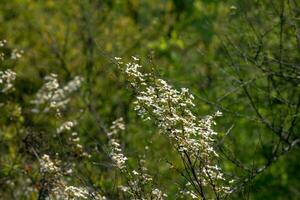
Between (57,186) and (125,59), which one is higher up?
(125,59)

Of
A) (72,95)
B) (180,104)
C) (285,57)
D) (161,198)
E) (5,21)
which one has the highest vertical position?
(5,21)

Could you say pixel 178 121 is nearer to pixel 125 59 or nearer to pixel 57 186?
pixel 57 186

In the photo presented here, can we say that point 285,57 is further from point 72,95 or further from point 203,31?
point 203,31

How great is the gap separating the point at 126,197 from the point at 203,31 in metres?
10.5

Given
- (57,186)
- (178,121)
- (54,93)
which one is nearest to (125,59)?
(54,93)

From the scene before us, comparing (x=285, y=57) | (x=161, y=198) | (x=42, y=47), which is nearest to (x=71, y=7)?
(x=42, y=47)

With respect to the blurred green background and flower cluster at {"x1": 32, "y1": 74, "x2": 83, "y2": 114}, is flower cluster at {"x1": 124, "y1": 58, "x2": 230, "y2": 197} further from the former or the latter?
the blurred green background

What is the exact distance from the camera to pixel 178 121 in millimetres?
4633

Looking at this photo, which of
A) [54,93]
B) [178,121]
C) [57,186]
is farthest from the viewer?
[54,93]

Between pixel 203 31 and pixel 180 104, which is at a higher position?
pixel 203 31

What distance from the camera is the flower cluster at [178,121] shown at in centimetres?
460

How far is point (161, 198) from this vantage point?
5035mm

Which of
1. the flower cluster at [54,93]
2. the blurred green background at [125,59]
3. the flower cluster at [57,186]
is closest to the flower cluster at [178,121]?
the flower cluster at [57,186]

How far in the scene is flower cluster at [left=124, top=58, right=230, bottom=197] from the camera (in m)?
4.60
